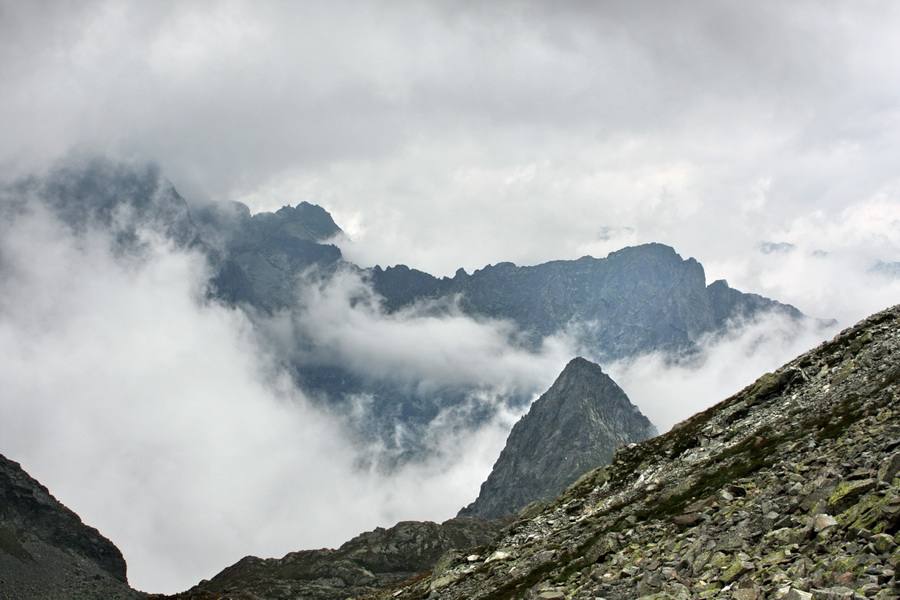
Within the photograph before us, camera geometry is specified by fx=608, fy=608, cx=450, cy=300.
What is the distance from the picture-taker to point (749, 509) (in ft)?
103

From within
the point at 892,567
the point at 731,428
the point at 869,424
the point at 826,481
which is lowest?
the point at 892,567

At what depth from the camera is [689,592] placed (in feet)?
81.5

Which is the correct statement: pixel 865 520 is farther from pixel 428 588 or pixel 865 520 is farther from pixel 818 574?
pixel 428 588

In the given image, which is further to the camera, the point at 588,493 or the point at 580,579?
the point at 588,493

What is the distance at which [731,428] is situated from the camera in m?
59.5

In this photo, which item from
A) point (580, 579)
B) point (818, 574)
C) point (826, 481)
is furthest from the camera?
point (580, 579)

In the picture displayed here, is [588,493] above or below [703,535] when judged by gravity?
above

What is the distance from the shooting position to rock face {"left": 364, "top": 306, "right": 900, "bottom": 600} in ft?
70.9

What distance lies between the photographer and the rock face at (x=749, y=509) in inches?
851

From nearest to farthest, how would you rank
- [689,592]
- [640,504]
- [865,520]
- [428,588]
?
[865,520]
[689,592]
[640,504]
[428,588]

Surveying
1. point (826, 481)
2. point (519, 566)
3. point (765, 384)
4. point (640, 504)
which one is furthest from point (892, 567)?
point (765, 384)

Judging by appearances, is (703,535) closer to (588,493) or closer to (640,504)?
(640,504)

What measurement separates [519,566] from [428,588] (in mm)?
12530

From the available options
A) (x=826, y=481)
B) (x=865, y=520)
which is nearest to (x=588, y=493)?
(x=826, y=481)
